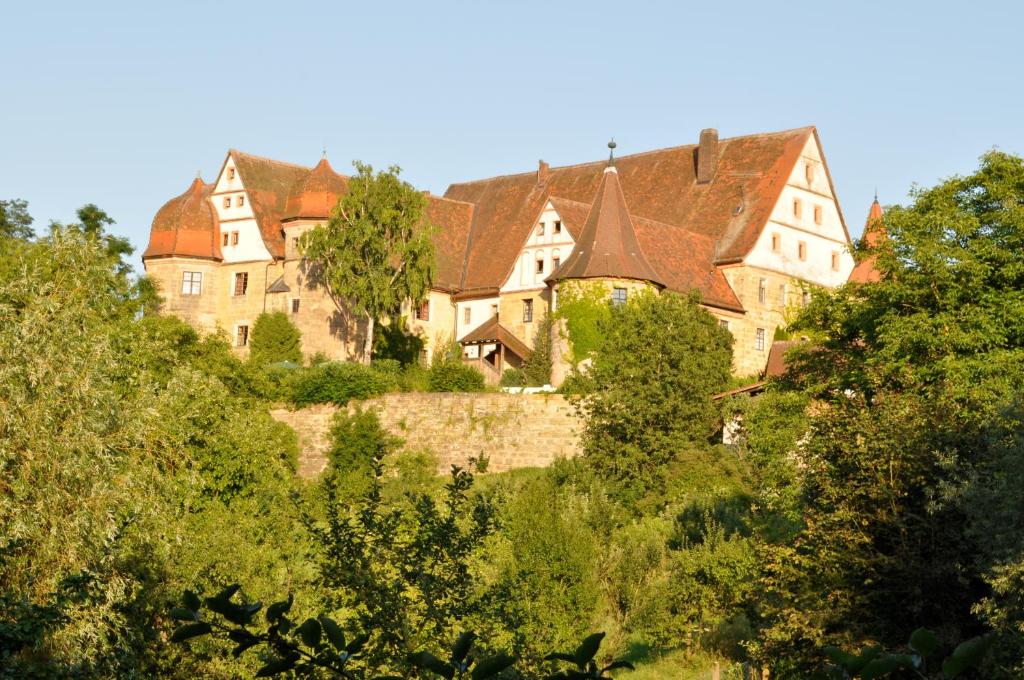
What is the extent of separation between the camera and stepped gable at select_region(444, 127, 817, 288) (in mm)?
58250

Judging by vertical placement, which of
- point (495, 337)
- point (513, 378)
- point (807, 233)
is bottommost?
point (513, 378)

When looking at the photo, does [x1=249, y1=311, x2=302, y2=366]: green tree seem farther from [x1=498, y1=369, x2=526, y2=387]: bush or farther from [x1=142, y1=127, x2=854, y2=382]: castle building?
[x1=498, y1=369, x2=526, y2=387]: bush

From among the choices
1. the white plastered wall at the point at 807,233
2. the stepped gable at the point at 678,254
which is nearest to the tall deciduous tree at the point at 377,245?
the stepped gable at the point at 678,254

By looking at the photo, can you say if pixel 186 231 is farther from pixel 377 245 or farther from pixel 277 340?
pixel 377 245

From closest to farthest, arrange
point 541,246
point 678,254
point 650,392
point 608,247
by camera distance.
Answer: point 650,392
point 608,247
point 541,246
point 678,254

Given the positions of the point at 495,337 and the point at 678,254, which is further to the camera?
the point at 678,254

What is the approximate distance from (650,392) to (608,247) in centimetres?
1197

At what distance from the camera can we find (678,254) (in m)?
56.2

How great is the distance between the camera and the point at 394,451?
46.7m

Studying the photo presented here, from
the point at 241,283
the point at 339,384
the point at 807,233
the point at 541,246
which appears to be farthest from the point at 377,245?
the point at 807,233

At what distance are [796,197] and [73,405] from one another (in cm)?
3907

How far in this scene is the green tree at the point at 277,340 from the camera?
179ft

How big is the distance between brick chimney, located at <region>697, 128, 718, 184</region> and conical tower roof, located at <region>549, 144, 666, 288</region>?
685cm

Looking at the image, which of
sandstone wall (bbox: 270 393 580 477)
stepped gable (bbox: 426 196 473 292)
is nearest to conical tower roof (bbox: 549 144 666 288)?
stepped gable (bbox: 426 196 473 292)
